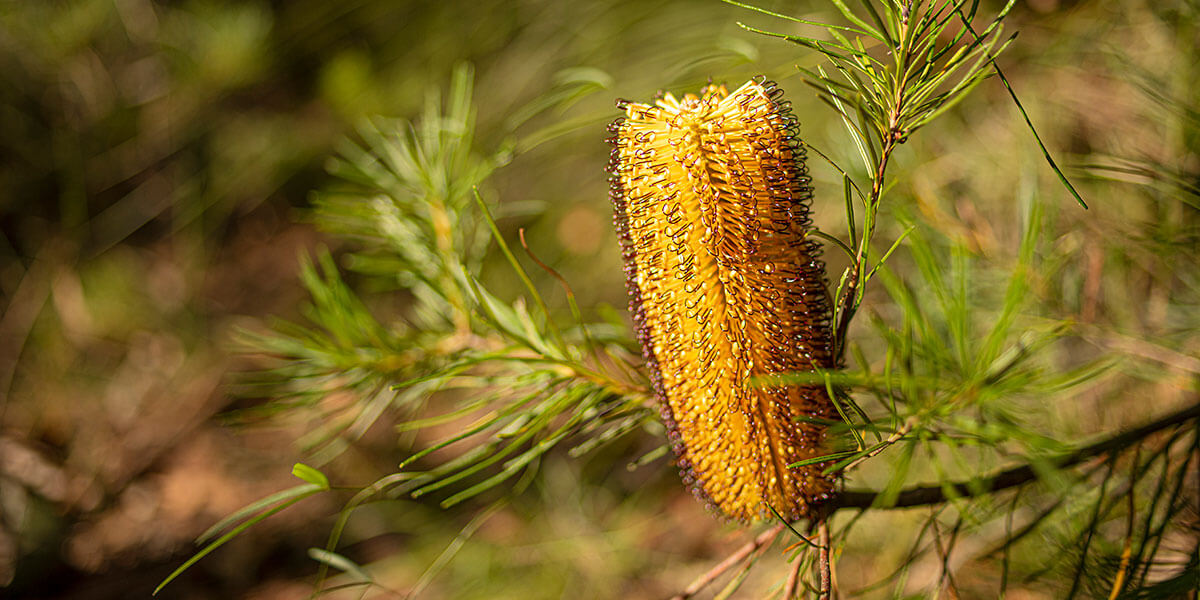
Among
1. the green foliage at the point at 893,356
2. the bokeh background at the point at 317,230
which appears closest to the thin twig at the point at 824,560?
the green foliage at the point at 893,356

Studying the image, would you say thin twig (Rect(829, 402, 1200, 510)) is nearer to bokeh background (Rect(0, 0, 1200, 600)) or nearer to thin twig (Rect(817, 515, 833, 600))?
thin twig (Rect(817, 515, 833, 600))

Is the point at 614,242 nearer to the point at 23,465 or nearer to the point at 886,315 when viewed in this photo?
the point at 886,315

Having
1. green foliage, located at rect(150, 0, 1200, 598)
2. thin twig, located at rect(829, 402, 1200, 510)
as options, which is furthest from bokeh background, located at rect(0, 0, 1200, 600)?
thin twig, located at rect(829, 402, 1200, 510)

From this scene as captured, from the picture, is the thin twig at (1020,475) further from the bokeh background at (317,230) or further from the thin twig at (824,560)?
the bokeh background at (317,230)

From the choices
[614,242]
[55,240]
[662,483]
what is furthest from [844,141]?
[55,240]

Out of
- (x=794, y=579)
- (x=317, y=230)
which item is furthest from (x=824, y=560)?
(x=317, y=230)

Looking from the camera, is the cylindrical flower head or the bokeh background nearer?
the cylindrical flower head
